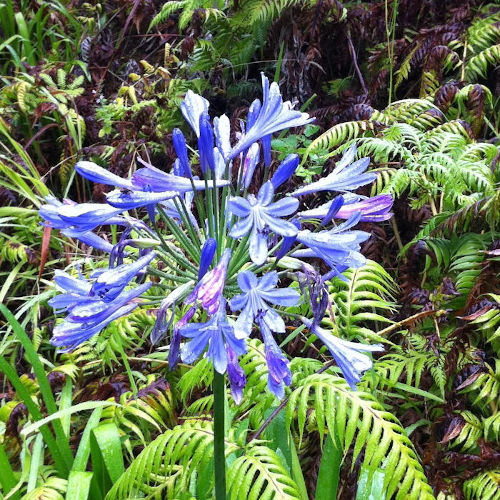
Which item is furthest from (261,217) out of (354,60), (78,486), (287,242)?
(354,60)

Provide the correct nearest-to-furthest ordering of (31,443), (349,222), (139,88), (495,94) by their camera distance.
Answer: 1. (349,222)
2. (31,443)
3. (495,94)
4. (139,88)

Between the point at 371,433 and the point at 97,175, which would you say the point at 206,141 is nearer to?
the point at 97,175

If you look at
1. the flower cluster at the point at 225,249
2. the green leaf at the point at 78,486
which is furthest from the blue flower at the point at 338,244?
the green leaf at the point at 78,486

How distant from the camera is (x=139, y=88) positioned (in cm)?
451

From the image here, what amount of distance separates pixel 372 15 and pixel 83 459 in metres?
3.18

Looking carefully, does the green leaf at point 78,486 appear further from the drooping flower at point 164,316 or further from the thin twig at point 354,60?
the thin twig at point 354,60

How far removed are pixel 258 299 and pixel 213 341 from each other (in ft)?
0.41

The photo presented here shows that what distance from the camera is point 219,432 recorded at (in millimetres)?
1266

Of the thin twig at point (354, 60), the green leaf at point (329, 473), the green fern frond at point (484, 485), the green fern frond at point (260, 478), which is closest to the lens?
the green fern frond at point (260, 478)

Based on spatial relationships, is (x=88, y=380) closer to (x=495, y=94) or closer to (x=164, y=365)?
(x=164, y=365)

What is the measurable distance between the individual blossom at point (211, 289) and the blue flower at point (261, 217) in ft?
0.27

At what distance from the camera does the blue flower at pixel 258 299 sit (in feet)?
3.56

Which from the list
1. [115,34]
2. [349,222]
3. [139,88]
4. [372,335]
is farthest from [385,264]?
[115,34]

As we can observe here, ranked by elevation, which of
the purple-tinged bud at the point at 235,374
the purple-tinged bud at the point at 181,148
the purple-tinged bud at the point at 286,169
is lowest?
the purple-tinged bud at the point at 235,374
